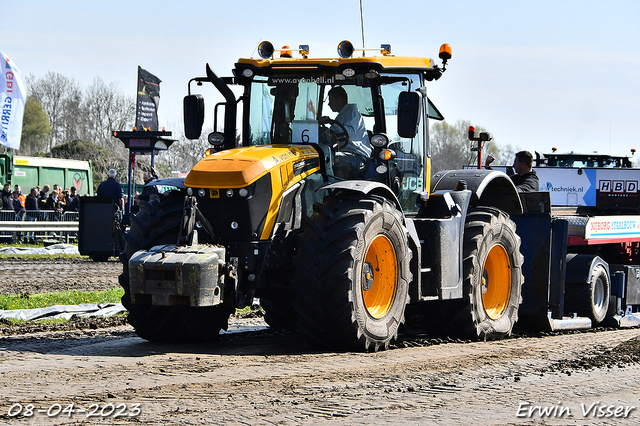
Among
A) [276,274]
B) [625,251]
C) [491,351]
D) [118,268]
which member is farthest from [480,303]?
[118,268]

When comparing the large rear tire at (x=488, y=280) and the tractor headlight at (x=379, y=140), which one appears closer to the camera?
the tractor headlight at (x=379, y=140)

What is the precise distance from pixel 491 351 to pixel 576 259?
3513 mm

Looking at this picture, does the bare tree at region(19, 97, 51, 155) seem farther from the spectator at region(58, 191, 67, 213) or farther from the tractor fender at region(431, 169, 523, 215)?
the tractor fender at region(431, 169, 523, 215)

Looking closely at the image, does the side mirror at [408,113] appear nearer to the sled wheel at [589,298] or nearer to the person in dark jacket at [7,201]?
the sled wheel at [589,298]

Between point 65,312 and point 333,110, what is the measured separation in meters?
4.37

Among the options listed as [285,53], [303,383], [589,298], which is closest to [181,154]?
[589,298]

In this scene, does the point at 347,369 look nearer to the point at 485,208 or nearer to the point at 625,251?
the point at 485,208

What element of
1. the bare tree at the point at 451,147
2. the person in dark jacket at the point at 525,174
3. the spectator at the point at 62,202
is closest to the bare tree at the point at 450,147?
the bare tree at the point at 451,147

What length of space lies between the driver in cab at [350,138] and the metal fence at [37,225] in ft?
55.0

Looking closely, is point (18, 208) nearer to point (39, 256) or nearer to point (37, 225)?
point (37, 225)

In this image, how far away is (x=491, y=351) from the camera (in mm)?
8148

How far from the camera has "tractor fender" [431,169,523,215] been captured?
9578 mm

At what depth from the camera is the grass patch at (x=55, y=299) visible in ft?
35.8

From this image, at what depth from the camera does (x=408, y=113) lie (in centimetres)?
780
